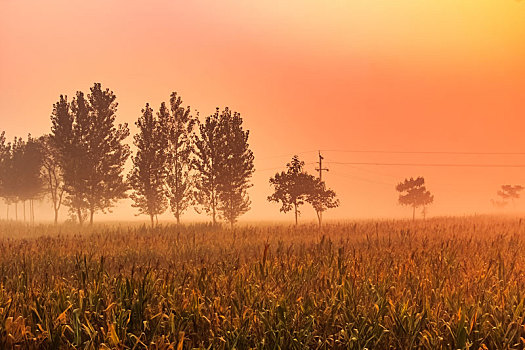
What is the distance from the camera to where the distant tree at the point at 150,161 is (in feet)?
119

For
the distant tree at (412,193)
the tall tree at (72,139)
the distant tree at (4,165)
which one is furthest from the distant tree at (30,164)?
the distant tree at (412,193)

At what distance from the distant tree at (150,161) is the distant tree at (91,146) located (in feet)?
8.69

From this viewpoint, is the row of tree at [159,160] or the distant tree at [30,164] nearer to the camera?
the row of tree at [159,160]

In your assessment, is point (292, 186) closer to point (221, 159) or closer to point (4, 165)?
point (221, 159)

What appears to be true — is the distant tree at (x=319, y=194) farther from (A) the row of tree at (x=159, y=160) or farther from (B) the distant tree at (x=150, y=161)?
(B) the distant tree at (x=150, y=161)

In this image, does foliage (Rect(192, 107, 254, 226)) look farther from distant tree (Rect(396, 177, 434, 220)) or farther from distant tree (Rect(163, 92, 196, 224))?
distant tree (Rect(396, 177, 434, 220))

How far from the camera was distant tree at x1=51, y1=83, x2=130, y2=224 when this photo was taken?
36.6 meters

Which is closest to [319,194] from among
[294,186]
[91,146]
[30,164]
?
[294,186]

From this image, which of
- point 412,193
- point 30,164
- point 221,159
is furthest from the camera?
point 412,193

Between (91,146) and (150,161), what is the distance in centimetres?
566

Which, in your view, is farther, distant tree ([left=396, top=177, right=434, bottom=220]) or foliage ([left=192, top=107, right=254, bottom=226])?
distant tree ([left=396, top=177, right=434, bottom=220])

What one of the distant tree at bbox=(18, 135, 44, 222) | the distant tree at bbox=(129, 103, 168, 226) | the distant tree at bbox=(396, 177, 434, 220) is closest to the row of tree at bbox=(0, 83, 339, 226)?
the distant tree at bbox=(129, 103, 168, 226)

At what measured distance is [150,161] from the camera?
36250 mm

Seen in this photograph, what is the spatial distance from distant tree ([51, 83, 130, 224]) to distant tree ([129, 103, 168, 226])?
8.69 feet
